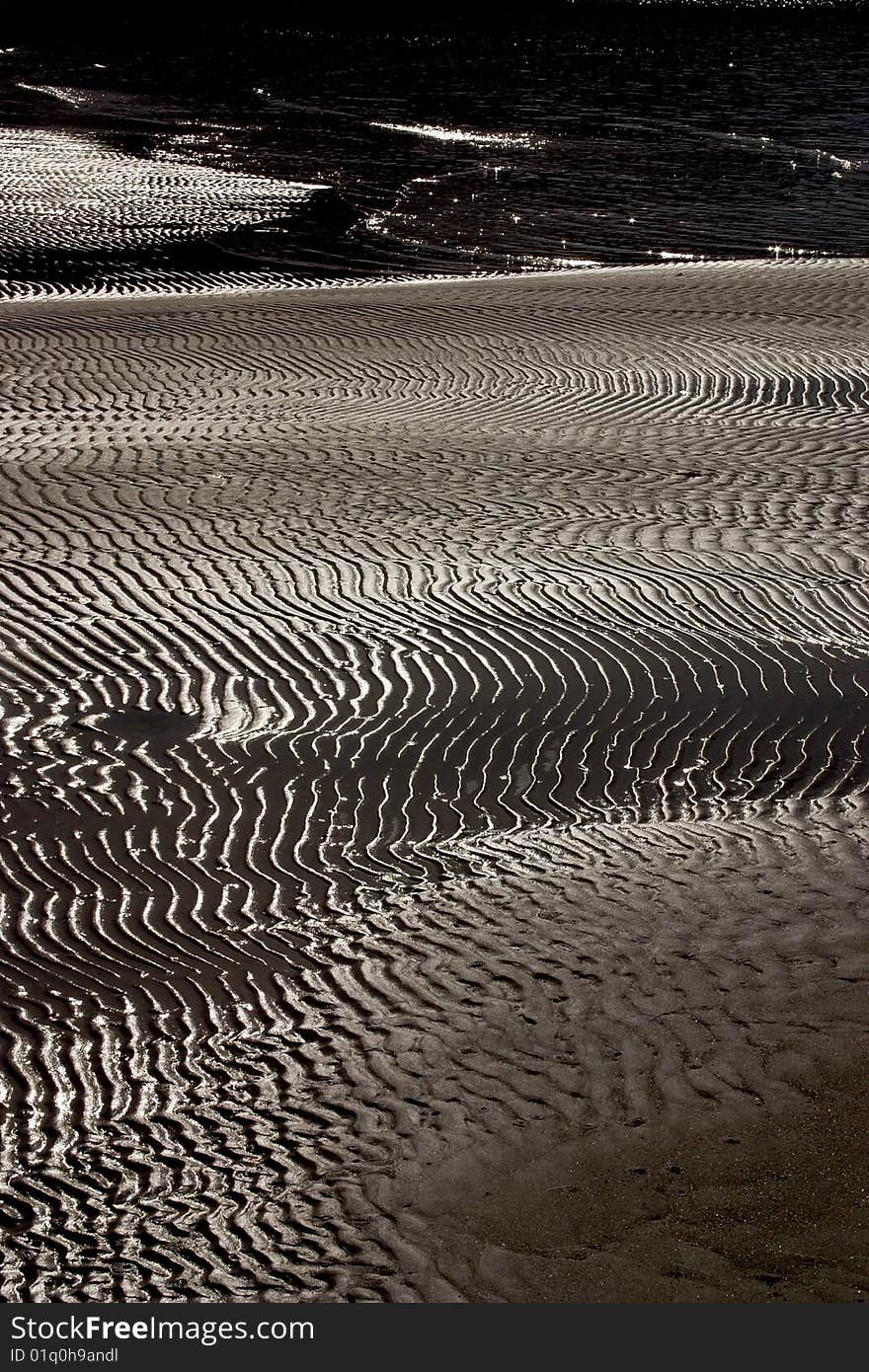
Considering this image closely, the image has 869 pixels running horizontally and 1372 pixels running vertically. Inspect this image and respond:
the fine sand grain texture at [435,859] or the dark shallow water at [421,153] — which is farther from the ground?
the dark shallow water at [421,153]

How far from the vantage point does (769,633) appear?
9.84m

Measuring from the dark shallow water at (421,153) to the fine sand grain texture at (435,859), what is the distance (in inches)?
479

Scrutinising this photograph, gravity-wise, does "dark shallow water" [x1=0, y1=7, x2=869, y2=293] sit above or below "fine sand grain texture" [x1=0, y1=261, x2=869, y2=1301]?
above

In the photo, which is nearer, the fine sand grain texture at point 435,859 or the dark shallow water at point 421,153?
the fine sand grain texture at point 435,859

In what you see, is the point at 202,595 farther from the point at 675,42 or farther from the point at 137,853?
the point at 675,42

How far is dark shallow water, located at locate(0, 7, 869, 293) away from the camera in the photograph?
2603 cm

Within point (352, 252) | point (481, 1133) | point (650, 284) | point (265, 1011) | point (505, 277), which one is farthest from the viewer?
point (352, 252)

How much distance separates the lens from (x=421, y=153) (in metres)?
34.8

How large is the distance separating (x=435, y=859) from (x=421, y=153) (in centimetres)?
3064

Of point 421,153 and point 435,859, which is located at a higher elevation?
point 421,153

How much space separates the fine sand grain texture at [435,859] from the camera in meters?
5.04

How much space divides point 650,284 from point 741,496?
1017 cm

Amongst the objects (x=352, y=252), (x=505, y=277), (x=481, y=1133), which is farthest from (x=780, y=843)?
(x=352, y=252)

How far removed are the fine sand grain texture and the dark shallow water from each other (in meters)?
12.2
